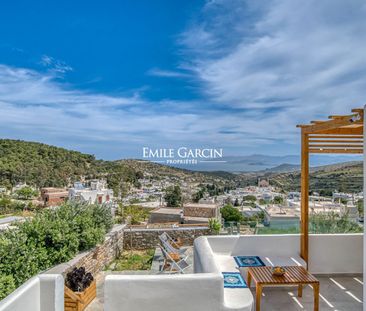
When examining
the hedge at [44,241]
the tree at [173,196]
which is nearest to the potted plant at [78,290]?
the hedge at [44,241]

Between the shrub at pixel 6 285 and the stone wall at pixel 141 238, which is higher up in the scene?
the shrub at pixel 6 285

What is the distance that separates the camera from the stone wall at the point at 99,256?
576cm

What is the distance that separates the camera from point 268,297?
4.47 m

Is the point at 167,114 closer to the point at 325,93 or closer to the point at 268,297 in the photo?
the point at 325,93

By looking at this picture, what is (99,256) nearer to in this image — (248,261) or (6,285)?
(6,285)

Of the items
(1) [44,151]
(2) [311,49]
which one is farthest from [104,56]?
(2) [311,49]

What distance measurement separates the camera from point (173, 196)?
19.5m

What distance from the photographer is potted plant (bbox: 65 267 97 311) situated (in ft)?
15.8

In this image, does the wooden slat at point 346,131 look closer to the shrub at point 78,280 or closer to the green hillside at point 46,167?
the shrub at point 78,280

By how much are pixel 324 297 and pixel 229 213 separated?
838 centimetres

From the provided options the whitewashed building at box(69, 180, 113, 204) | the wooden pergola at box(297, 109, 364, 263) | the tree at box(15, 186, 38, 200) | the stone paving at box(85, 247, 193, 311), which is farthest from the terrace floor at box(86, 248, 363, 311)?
the tree at box(15, 186, 38, 200)

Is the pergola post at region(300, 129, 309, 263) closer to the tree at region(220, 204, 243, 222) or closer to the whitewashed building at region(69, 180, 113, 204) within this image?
the whitewashed building at region(69, 180, 113, 204)

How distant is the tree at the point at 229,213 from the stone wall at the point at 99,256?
14.5 feet

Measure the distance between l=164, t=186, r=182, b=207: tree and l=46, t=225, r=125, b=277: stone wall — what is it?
31.5 ft
